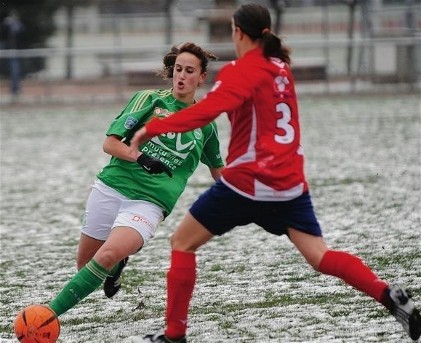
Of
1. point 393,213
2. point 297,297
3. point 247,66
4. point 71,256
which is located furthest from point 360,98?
point 247,66

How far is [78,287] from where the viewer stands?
616cm

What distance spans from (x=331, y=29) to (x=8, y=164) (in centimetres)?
1519

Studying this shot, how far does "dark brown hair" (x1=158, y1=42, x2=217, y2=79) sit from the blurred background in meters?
15.6

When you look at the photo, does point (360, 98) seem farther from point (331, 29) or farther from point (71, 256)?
point (71, 256)

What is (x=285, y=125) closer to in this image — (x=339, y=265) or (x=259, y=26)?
(x=259, y=26)

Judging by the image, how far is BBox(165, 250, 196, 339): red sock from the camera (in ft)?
18.6

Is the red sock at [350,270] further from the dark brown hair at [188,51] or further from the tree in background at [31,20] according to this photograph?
the tree in background at [31,20]

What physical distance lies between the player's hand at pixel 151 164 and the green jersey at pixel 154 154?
1.35 feet

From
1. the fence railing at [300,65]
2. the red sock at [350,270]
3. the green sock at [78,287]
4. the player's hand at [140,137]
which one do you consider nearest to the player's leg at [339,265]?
the red sock at [350,270]

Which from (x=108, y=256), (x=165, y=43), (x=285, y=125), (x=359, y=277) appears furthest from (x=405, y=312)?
(x=165, y=43)

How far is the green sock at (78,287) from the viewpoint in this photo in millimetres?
6148

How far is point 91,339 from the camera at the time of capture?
20.3 ft

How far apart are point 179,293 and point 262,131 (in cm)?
88

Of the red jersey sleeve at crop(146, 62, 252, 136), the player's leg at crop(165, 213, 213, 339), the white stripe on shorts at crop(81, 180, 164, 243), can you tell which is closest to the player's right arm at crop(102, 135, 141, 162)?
the white stripe on shorts at crop(81, 180, 164, 243)
